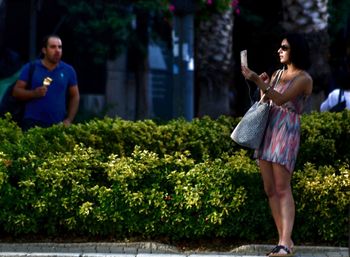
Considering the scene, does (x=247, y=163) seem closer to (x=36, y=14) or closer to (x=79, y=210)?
(x=79, y=210)

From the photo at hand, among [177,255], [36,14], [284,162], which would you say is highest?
[36,14]

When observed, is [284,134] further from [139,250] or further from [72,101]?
[72,101]

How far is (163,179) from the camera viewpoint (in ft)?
36.4

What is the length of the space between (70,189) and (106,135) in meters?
1.02

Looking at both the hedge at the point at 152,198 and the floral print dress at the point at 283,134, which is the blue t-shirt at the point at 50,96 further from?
the floral print dress at the point at 283,134

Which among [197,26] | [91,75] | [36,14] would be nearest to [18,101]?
[197,26]

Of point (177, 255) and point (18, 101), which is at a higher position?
point (18, 101)

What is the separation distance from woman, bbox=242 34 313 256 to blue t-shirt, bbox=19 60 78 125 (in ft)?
10.3

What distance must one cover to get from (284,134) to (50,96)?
3356mm

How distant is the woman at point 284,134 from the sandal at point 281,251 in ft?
0.05

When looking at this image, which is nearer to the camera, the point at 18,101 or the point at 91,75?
the point at 18,101

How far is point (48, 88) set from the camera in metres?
12.9

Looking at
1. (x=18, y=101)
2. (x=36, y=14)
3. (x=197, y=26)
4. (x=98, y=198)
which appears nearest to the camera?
(x=98, y=198)

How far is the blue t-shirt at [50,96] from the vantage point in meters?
12.9
